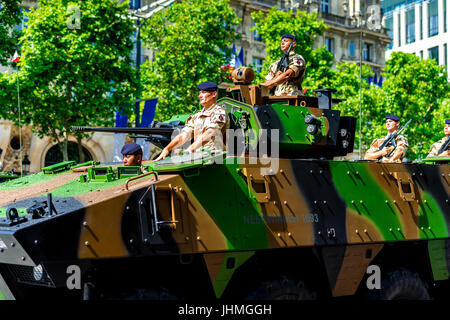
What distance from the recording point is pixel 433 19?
54219 mm

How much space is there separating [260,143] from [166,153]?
45.7 inches

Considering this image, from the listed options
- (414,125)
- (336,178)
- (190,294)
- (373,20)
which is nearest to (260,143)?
(336,178)

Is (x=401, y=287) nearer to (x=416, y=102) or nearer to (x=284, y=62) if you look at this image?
(x=284, y=62)

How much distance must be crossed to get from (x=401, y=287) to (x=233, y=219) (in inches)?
110

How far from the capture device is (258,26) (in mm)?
33062

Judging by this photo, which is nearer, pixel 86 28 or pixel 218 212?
pixel 218 212

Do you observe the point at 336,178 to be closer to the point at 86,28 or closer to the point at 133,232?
the point at 133,232

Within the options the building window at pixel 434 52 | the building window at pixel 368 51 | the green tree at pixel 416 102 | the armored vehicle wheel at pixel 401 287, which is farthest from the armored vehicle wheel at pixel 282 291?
the building window at pixel 434 52

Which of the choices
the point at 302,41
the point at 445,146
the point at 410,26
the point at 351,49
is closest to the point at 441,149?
the point at 445,146

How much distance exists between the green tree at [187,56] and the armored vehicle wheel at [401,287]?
19.4 metres

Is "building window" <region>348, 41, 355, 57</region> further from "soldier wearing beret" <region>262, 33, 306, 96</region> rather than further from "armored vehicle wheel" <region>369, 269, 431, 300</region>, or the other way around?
"armored vehicle wheel" <region>369, 269, 431, 300</region>

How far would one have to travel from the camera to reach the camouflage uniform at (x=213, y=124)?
7863 mm

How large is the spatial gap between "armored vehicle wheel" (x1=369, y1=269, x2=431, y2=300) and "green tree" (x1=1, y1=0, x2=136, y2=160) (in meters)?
15.6

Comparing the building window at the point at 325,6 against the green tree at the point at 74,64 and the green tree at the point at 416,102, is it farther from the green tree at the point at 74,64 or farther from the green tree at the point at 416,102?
the green tree at the point at 74,64
